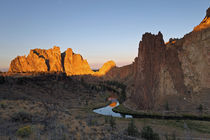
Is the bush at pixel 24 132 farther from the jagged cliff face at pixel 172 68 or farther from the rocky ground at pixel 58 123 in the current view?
the jagged cliff face at pixel 172 68

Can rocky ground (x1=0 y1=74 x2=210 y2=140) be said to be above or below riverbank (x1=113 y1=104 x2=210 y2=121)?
above

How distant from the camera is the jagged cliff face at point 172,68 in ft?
181

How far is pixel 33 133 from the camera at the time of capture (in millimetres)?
14125

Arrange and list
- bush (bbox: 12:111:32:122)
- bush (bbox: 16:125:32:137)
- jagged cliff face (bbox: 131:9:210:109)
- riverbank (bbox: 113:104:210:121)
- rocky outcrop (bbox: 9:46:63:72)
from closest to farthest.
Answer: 1. bush (bbox: 16:125:32:137)
2. bush (bbox: 12:111:32:122)
3. riverbank (bbox: 113:104:210:121)
4. jagged cliff face (bbox: 131:9:210:109)
5. rocky outcrop (bbox: 9:46:63:72)

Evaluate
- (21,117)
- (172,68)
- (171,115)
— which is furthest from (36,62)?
(21,117)

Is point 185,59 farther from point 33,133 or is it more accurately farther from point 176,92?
point 33,133

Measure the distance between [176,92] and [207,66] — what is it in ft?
48.7

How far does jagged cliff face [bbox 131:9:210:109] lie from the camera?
181ft

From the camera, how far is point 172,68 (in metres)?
59.2

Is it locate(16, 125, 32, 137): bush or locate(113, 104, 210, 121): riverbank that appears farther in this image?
locate(113, 104, 210, 121): riverbank

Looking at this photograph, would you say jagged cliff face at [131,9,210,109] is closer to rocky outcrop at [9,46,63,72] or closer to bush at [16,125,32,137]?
bush at [16,125,32,137]

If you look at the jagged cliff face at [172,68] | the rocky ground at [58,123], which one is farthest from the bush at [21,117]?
the jagged cliff face at [172,68]

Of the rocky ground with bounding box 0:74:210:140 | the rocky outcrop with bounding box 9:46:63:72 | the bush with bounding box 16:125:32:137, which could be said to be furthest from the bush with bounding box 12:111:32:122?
the rocky outcrop with bounding box 9:46:63:72

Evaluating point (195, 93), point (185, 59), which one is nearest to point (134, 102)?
point (195, 93)
